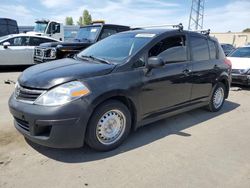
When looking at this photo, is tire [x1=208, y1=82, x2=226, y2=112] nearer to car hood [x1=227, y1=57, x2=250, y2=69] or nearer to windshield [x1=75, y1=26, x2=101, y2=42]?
car hood [x1=227, y1=57, x2=250, y2=69]

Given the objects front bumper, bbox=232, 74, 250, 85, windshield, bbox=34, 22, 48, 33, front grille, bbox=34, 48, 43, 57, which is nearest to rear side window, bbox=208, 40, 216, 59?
front bumper, bbox=232, 74, 250, 85

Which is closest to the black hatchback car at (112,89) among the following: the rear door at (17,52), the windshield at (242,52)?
the windshield at (242,52)

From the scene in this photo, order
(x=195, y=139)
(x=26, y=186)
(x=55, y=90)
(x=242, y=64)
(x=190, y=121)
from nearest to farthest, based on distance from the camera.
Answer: (x=26, y=186)
(x=55, y=90)
(x=195, y=139)
(x=190, y=121)
(x=242, y=64)

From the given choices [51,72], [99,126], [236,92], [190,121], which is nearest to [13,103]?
[51,72]

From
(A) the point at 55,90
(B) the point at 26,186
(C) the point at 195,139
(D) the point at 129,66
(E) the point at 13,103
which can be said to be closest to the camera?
(B) the point at 26,186

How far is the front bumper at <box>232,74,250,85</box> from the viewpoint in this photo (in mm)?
8766

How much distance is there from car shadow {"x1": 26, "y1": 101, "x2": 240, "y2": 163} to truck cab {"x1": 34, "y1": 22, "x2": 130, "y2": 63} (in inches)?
237

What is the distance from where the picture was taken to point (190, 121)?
17.8 ft

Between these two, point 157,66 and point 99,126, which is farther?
point 157,66

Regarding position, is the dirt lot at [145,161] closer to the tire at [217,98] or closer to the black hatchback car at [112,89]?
the black hatchback car at [112,89]

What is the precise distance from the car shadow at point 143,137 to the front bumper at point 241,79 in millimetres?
2672

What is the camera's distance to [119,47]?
457 centimetres

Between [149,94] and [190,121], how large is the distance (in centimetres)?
159

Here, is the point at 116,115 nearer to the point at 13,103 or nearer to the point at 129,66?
the point at 129,66
